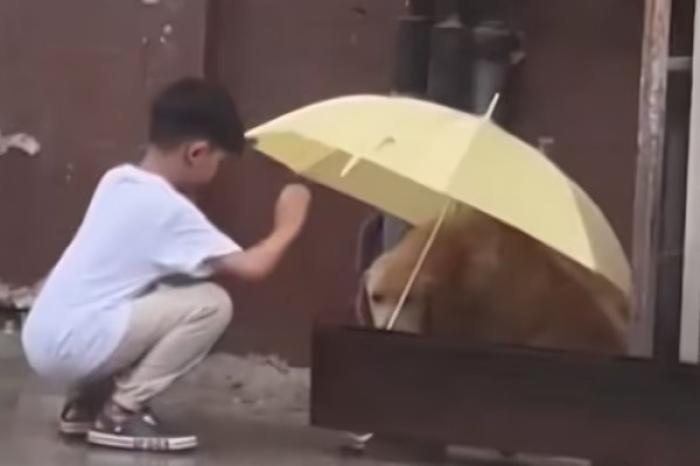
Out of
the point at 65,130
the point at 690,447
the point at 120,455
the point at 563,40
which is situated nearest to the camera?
the point at 690,447

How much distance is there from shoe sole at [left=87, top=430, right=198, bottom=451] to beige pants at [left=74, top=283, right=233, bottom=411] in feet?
0.26

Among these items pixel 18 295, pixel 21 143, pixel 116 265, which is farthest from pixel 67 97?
pixel 116 265

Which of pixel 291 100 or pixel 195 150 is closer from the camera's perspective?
pixel 195 150

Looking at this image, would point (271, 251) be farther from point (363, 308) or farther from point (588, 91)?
point (588, 91)

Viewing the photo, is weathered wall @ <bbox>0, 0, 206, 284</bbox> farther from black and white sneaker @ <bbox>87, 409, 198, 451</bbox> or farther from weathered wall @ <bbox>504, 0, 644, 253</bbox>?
black and white sneaker @ <bbox>87, 409, 198, 451</bbox>

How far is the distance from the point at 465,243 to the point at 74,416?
1.05 metres

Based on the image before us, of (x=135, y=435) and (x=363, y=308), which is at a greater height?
(x=363, y=308)

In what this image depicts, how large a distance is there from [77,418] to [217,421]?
0.49 m

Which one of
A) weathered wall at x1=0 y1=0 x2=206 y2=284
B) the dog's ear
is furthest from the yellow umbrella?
weathered wall at x1=0 y1=0 x2=206 y2=284

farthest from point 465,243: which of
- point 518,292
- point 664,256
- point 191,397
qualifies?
point 191,397

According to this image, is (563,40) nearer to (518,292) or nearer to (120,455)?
(518,292)

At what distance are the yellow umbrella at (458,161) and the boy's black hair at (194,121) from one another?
0.30 feet

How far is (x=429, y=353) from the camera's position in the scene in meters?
4.77

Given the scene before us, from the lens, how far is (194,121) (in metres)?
4.98
